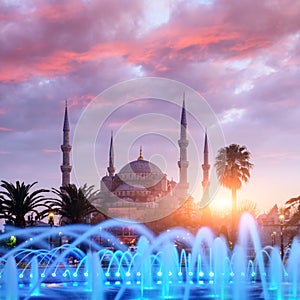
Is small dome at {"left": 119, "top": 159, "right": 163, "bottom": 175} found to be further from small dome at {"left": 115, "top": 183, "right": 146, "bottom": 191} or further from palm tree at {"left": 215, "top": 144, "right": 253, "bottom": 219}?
palm tree at {"left": 215, "top": 144, "right": 253, "bottom": 219}

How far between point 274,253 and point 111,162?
9263 centimetres

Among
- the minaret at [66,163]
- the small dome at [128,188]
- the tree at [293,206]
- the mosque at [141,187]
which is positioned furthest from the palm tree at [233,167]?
the small dome at [128,188]

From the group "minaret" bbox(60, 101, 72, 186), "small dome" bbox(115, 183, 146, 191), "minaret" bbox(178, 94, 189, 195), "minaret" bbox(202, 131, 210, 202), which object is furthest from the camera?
"small dome" bbox(115, 183, 146, 191)

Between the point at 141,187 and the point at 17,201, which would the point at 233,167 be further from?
the point at 141,187

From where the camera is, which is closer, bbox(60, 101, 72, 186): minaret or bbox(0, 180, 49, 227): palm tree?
bbox(0, 180, 49, 227): palm tree

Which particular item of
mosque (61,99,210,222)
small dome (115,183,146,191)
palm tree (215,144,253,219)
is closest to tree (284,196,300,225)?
palm tree (215,144,253,219)

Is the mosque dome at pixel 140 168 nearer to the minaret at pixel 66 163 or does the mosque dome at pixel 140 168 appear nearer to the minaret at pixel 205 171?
the minaret at pixel 205 171

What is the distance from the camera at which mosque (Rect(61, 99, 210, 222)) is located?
3519 inches

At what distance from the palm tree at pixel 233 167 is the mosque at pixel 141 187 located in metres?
33.4

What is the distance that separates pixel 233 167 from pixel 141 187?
5700 cm

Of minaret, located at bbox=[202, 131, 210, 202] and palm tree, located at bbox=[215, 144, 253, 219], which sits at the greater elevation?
minaret, located at bbox=[202, 131, 210, 202]

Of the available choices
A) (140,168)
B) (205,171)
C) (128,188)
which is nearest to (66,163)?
(128,188)

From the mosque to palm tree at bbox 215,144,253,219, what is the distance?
3340 cm

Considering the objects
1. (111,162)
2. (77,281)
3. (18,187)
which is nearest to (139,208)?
(111,162)
